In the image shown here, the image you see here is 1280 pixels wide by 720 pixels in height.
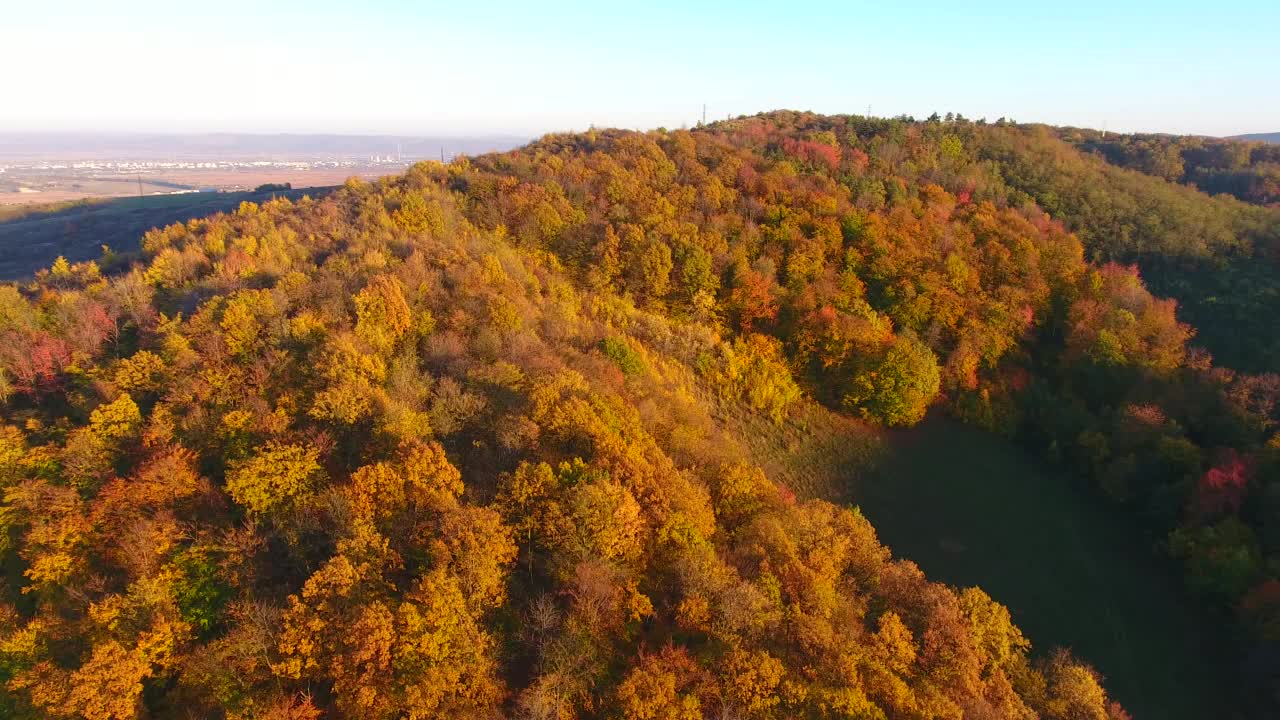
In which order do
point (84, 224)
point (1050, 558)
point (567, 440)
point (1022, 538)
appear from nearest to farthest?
1. point (567, 440)
2. point (1050, 558)
3. point (1022, 538)
4. point (84, 224)

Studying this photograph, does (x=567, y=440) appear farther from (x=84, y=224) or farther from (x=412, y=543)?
(x=84, y=224)

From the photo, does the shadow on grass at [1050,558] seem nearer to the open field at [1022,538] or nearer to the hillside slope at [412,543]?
the open field at [1022,538]

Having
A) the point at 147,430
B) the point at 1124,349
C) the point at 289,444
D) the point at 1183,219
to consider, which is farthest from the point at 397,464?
the point at 1183,219

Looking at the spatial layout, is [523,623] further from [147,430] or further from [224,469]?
[147,430]

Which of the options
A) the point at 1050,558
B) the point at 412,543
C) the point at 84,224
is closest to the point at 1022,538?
the point at 1050,558

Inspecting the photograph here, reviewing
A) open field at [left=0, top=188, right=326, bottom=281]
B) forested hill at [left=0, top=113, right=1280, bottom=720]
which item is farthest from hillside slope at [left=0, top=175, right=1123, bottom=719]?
open field at [left=0, top=188, right=326, bottom=281]

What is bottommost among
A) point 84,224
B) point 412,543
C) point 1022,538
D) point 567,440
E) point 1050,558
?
point 1050,558

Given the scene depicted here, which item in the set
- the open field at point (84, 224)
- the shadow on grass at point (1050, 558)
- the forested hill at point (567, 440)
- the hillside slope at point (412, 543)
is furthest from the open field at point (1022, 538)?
the open field at point (84, 224)
